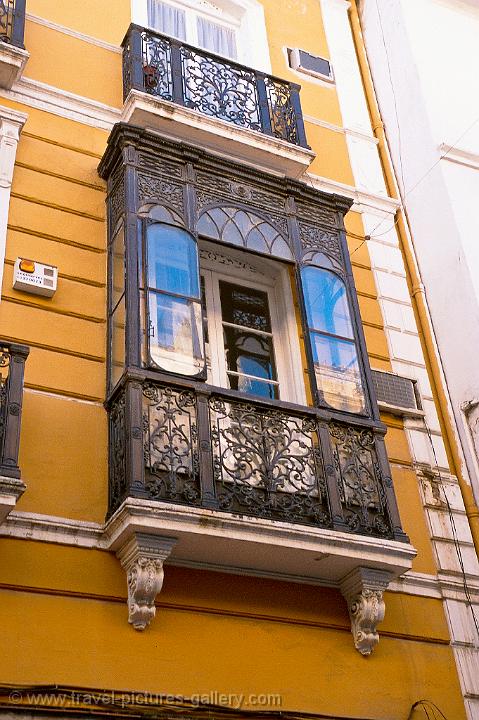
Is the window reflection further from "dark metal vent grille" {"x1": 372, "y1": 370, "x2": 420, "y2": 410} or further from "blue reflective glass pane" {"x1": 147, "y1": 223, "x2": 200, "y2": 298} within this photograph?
"dark metal vent grille" {"x1": 372, "y1": 370, "x2": 420, "y2": 410}

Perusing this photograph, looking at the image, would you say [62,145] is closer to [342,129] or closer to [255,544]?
[342,129]

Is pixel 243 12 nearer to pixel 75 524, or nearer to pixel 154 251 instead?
pixel 154 251

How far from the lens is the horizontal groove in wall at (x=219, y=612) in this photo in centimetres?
613

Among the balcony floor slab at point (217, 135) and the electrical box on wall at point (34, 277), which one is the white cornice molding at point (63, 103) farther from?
the electrical box on wall at point (34, 277)

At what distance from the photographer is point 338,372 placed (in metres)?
7.77

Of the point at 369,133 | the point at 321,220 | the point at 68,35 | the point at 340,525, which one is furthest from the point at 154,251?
the point at 369,133

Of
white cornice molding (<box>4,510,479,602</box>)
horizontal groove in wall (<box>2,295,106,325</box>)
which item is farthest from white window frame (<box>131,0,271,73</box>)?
white cornice molding (<box>4,510,479,602</box>)

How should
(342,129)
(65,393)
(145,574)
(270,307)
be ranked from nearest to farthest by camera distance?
(145,574) → (65,393) → (270,307) → (342,129)

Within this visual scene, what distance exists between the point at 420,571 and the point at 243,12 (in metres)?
7.35

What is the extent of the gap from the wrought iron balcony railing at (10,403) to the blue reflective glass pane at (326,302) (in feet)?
8.83

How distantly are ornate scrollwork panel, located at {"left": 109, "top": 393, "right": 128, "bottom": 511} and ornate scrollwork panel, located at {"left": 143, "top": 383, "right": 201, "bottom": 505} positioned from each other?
0.19 metres

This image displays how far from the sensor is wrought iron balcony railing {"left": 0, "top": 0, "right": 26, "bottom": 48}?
866 centimetres

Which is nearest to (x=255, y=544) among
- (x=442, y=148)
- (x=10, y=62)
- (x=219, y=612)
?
(x=219, y=612)

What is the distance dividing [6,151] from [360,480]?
428 centimetres
